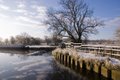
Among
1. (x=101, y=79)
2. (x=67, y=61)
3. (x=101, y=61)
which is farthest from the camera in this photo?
(x=67, y=61)

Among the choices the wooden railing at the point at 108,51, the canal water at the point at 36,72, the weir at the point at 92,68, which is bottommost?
the canal water at the point at 36,72

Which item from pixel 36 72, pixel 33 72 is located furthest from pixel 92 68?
pixel 33 72

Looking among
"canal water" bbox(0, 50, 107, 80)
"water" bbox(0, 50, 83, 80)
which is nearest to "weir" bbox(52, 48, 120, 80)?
"canal water" bbox(0, 50, 107, 80)

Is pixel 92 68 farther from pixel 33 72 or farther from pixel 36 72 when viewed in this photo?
pixel 33 72

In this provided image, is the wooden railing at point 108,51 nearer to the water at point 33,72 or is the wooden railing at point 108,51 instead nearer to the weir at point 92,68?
the weir at point 92,68

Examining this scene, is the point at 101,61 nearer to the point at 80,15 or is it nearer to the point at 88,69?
the point at 88,69

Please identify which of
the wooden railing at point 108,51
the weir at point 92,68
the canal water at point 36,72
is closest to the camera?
the weir at point 92,68

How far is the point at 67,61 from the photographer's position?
28.9 meters

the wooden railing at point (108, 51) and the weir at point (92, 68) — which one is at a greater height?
the wooden railing at point (108, 51)

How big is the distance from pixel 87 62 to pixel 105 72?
4075 millimetres

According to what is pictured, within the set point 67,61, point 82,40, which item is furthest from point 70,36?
point 67,61

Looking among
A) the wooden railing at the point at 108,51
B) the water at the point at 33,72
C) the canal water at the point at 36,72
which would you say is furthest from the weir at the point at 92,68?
the wooden railing at the point at 108,51

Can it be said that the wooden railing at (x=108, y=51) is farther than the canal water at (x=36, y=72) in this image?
Yes

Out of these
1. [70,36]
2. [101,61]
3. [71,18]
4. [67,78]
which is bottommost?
[67,78]
